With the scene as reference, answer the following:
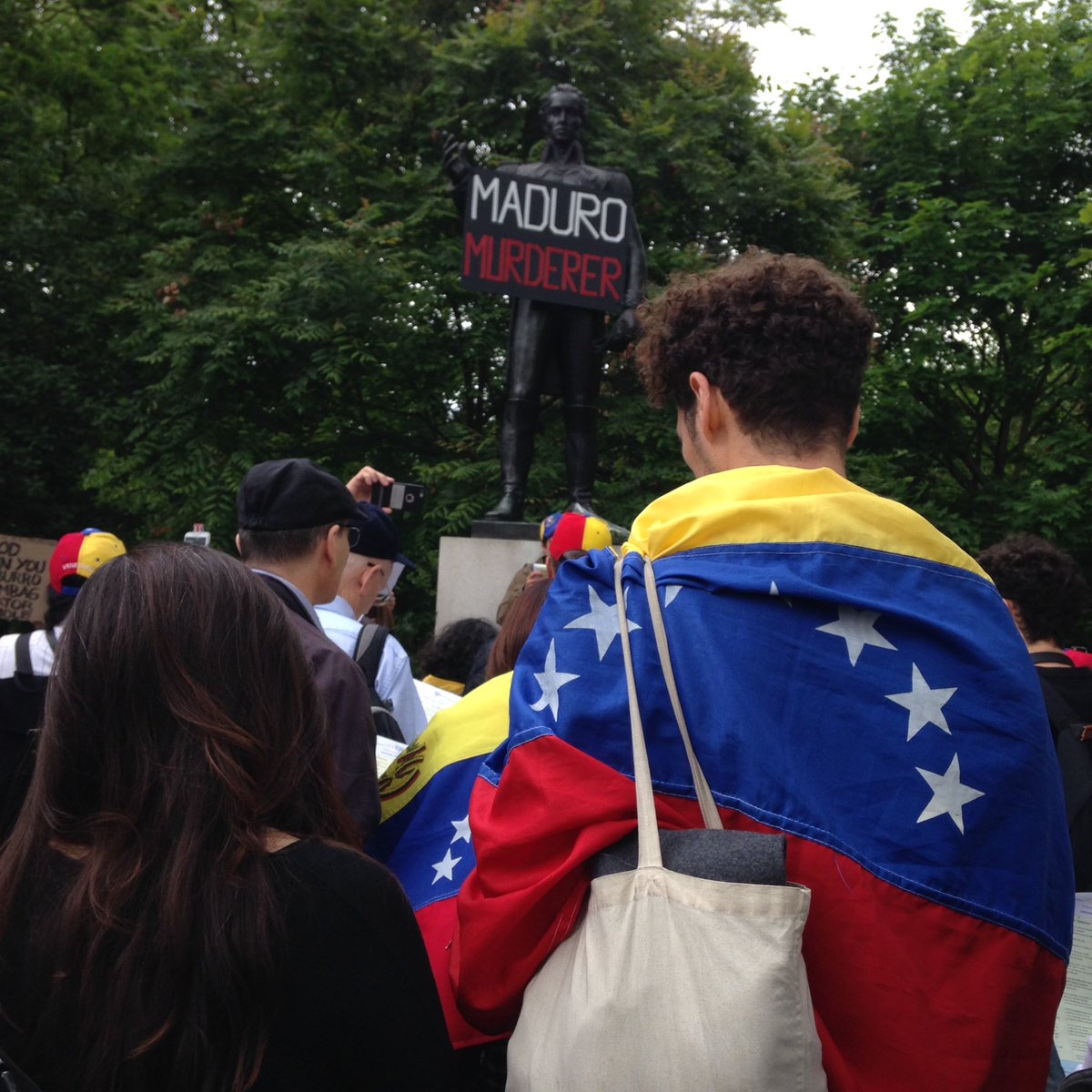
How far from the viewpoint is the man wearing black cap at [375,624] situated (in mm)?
3258

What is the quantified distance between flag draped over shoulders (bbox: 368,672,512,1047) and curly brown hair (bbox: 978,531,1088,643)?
194 cm

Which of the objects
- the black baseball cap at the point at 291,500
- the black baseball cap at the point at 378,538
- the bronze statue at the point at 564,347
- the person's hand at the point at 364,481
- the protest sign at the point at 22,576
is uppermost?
the bronze statue at the point at 564,347

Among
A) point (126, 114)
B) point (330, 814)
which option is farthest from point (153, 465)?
point (330, 814)

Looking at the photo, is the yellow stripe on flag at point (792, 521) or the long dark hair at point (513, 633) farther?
the long dark hair at point (513, 633)

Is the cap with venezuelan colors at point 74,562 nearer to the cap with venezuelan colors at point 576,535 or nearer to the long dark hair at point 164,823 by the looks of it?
the cap with venezuelan colors at point 576,535

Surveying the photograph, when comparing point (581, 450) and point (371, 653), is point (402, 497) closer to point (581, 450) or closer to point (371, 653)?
point (371, 653)

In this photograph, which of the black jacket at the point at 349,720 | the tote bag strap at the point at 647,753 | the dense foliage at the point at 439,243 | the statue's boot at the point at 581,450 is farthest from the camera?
the dense foliage at the point at 439,243

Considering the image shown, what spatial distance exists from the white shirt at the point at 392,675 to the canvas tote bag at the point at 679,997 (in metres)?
2.02

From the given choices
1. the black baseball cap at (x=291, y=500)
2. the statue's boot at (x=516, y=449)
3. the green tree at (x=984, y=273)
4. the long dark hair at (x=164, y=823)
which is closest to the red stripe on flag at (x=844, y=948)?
the long dark hair at (x=164, y=823)

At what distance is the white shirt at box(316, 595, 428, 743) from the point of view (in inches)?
128

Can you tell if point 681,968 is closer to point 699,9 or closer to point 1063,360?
point 1063,360

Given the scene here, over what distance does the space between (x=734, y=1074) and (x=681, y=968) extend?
0.10 m

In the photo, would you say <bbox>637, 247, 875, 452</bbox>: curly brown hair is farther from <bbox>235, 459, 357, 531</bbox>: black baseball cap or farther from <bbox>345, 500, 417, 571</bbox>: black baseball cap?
<bbox>345, 500, 417, 571</bbox>: black baseball cap

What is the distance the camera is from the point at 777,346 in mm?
1621
